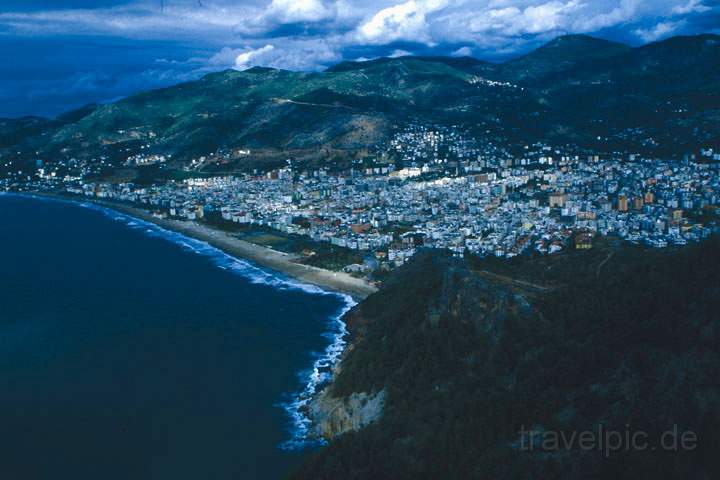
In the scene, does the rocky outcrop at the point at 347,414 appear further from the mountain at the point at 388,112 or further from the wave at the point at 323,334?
the mountain at the point at 388,112

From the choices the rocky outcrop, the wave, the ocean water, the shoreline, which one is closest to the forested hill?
the rocky outcrop

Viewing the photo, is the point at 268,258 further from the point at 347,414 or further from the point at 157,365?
the point at 347,414

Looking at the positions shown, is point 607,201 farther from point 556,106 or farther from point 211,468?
point 556,106

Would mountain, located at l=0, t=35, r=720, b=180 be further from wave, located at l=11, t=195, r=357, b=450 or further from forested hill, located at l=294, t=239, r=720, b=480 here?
forested hill, located at l=294, t=239, r=720, b=480

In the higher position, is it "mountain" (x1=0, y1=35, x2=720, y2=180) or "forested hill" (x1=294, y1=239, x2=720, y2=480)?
"mountain" (x1=0, y1=35, x2=720, y2=180)

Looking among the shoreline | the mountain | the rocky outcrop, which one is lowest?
the rocky outcrop

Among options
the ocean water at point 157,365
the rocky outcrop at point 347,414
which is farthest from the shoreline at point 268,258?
the rocky outcrop at point 347,414

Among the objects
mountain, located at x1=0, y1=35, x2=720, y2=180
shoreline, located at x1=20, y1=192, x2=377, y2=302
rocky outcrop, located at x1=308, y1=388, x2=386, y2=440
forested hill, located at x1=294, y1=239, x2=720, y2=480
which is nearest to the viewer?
forested hill, located at x1=294, y1=239, x2=720, y2=480
